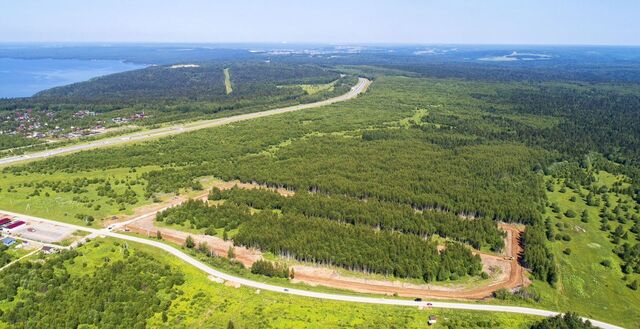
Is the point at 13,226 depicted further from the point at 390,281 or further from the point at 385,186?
the point at 385,186

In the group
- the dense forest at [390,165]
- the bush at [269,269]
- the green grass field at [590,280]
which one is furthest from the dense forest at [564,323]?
the bush at [269,269]

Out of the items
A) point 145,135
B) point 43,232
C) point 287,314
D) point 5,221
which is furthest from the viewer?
point 145,135

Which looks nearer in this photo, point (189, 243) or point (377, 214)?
point (189, 243)

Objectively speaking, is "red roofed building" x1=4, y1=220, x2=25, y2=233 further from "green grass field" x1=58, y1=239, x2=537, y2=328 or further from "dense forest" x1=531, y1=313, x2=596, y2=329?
"dense forest" x1=531, y1=313, x2=596, y2=329

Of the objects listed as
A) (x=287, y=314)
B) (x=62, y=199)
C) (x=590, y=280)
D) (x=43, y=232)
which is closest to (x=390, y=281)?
(x=287, y=314)

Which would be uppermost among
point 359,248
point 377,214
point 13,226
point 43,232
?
point 377,214

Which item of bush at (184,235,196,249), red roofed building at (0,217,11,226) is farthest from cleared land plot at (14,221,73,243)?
bush at (184,235,196,249)
